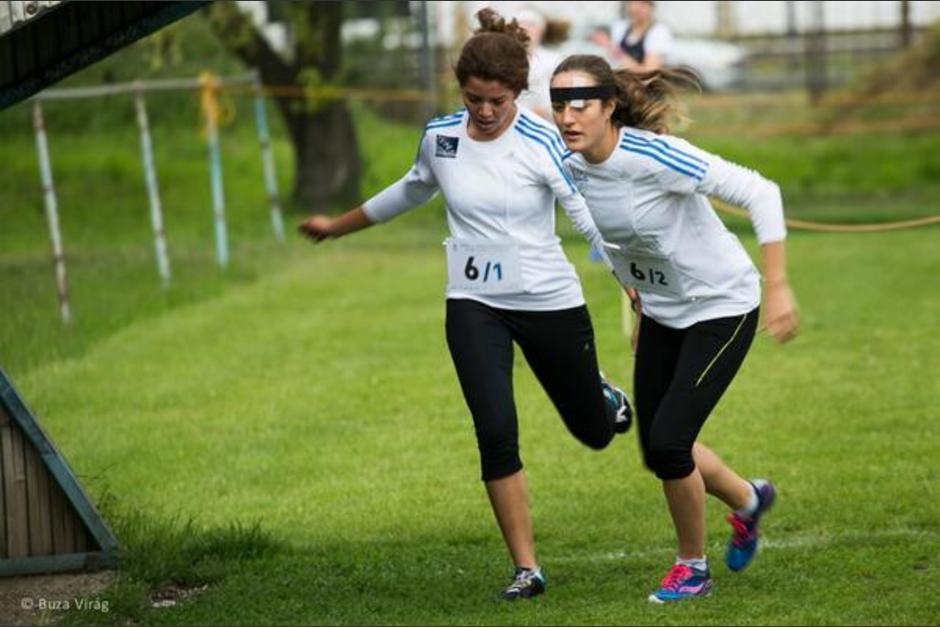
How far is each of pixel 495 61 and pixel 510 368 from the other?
1.09 meters

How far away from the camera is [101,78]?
70.2 feet

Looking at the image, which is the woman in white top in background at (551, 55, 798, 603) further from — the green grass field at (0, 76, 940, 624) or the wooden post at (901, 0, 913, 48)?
the wooden post at (901, 0, 913, 48)

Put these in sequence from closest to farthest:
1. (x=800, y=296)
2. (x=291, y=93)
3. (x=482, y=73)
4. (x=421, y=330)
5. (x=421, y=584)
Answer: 1. (x=482, y=73)
2. (x=421, y=584)
3. (x=421, y=330)
4. (x=800, y=296)
5. (x=291, y=93)

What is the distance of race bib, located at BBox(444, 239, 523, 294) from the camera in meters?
7.14

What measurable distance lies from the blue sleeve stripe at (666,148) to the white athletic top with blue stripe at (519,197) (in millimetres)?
258

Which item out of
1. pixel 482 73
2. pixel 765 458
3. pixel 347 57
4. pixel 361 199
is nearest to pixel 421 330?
pixel 765 458

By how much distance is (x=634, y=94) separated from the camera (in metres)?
7.17

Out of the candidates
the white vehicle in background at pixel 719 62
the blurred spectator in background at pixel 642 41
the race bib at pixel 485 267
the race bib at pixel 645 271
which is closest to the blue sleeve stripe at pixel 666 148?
the race bib at pixel 645 271

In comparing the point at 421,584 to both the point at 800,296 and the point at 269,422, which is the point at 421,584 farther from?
the point at 800,296

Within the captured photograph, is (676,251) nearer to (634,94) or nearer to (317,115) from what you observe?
(634,94)

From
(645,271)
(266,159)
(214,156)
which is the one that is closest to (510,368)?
(645,271)

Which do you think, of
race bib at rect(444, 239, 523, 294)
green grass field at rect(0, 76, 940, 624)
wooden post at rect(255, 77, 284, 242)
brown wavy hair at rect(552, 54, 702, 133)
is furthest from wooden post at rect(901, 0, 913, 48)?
race bib at rect(444, 239, 523, 294)

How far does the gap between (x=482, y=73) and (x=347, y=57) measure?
22.9 metres

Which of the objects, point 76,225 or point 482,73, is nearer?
point 482,73
